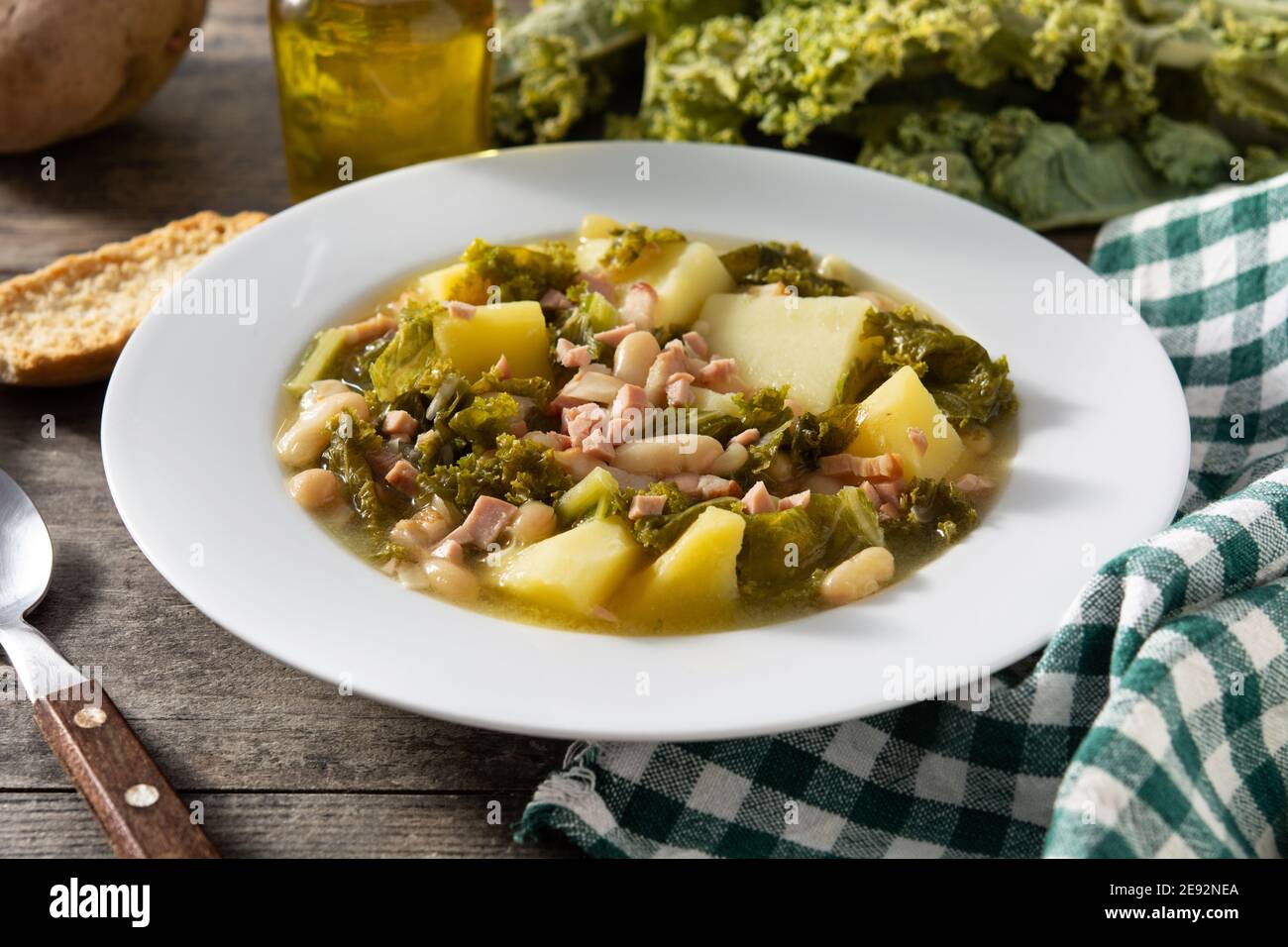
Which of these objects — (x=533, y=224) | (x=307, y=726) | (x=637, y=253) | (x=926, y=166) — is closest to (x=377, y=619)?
(x=307, y=726)

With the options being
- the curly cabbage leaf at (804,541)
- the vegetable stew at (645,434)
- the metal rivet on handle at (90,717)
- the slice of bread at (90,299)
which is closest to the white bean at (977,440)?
the vegetable stew at (645,434)

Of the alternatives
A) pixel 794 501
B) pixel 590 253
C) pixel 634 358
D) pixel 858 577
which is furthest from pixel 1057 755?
pixel 590 253

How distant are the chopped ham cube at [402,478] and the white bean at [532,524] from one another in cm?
38

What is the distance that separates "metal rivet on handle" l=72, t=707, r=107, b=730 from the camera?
2893 millimetres

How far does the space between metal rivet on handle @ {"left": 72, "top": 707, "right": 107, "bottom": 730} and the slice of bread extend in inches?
68.3

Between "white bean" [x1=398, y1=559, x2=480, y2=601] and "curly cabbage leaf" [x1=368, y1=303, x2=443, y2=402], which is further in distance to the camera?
"curly cabbage leaf" [x1=368, y1=303, x2=443, y2=402]

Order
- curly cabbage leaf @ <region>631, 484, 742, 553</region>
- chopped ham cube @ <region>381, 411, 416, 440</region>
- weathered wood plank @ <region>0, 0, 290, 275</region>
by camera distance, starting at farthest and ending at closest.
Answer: weathered wood plank @ <region>0, 0, 290, 275</region>
chopped ham cube @ <region>381, 411, 416, 440</region>
curly cabbage leaf @ <region>631, 484, 742, 553</region>

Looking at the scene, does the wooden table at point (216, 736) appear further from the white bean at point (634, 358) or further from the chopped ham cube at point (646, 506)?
the white bean at point (634, 358)

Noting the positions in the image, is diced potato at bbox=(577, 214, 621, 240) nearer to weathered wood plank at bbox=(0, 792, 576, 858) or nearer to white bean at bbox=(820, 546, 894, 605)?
white bean at bbox=(820, 546, 894, 605)

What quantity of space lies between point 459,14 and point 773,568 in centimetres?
279

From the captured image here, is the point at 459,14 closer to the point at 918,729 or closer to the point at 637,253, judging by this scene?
the point at 637,253

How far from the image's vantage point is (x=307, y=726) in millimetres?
3188

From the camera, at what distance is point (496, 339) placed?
13.0 feet

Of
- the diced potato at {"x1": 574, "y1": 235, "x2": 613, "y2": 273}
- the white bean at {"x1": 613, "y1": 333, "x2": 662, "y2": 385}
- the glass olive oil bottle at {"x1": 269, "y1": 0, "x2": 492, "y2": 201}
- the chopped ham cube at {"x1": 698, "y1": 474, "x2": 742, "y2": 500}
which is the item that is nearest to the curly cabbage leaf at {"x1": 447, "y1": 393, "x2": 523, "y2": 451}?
the white bean at {"x1": 613, "y1": 333, "x2": 662, "y2": 385}
